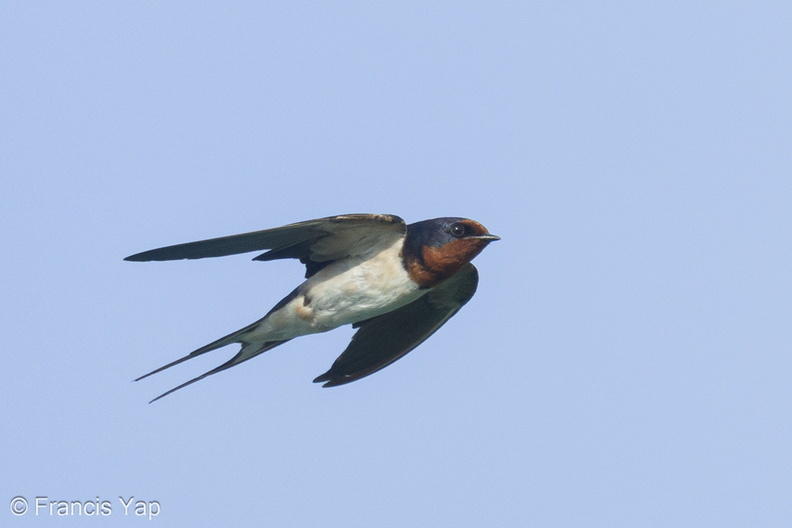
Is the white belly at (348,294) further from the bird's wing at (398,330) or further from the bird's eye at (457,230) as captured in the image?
the bird's wing at (398,330)

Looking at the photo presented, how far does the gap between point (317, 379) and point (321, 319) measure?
2.05 ft

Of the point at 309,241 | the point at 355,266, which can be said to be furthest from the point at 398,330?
the point at 309,241

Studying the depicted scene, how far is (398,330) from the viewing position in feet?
24.6

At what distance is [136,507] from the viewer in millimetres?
6961

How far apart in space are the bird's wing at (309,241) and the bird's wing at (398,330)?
69 centimetres

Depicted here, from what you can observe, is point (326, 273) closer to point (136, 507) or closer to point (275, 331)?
point (275, 331)

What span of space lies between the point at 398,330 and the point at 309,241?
923 millimetres

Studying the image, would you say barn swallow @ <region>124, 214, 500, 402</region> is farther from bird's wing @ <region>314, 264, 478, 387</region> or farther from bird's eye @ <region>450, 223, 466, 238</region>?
bird's wing @ <region>314, 264, 478, 387</region>

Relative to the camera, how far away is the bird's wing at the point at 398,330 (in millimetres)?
7383

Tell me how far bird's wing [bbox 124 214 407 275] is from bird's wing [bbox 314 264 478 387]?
687 mm

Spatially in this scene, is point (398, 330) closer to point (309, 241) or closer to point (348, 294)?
point (348, 294)

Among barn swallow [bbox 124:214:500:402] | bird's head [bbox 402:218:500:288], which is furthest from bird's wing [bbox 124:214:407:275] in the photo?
bird's head [bbox 402:218:500:288]

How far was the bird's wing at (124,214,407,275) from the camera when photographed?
20.1 ft

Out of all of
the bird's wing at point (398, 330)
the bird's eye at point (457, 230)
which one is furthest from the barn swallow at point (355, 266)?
the bird's wing at point (398, 330)
